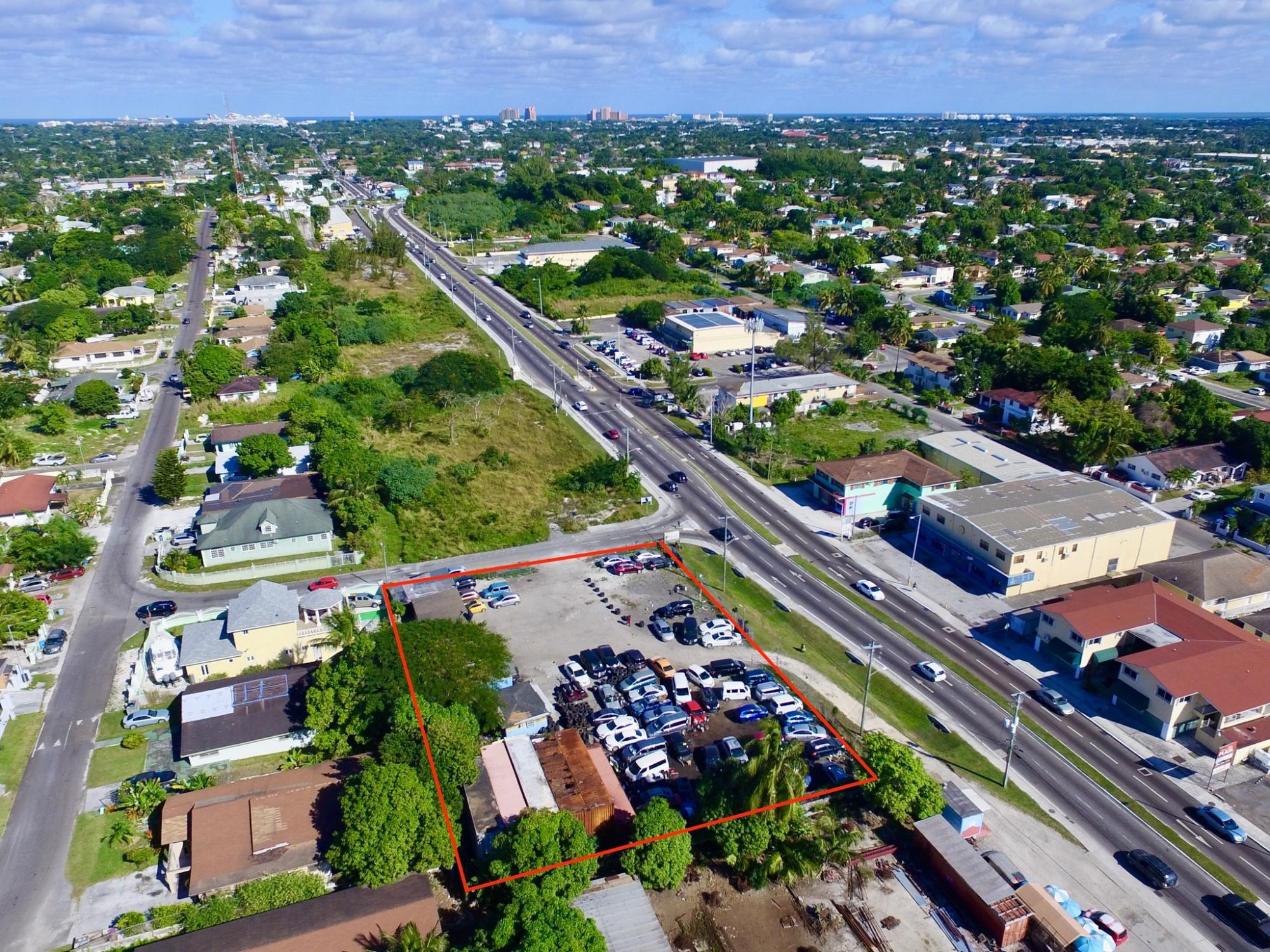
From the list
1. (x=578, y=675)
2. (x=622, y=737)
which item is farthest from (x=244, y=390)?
(x=622, y=737)

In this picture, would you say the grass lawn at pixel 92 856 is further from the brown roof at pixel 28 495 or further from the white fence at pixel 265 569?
the brown roof at pixel 28 495

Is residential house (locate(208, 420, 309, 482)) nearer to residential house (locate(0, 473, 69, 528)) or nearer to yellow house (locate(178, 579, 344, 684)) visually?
residential house (locate(0, 473, 69, 528))

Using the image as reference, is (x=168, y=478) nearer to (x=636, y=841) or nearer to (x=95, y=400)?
(x=95, y=400)

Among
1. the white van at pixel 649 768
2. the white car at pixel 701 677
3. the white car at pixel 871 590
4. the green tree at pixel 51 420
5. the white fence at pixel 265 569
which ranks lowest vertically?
Result: the white van at pixel 649 768

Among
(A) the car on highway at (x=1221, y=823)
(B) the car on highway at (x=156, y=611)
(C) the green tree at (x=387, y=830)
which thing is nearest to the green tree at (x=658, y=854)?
(C) the green tree at (x=387, y=830)

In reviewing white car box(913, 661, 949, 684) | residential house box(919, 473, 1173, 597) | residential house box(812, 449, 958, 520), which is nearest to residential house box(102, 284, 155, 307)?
residential house box(812, 449, 958, 520)

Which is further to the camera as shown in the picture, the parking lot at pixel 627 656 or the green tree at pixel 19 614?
the green tree at pixel 19 614
